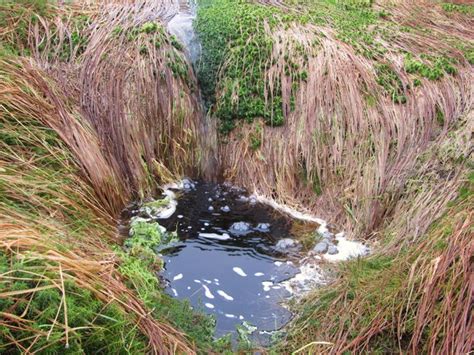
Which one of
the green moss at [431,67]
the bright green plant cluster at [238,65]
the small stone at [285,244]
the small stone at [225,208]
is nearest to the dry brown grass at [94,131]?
→ the bright green plant cluster at [238,65]

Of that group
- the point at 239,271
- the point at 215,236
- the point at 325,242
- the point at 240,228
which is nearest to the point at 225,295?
the point at 239,271

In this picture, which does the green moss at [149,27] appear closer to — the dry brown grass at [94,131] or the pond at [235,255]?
the dry brown grass at [94,131]

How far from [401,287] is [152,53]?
3.32 meters

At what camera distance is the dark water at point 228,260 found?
12.6ft

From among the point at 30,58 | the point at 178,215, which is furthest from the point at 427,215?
the point at 30,58

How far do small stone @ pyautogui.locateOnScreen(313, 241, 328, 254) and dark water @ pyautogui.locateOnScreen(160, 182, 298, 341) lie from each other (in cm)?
25

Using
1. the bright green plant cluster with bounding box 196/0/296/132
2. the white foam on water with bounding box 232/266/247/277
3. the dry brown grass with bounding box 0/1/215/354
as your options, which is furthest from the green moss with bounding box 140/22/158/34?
the white foam on water with bounding box 232/266/247/277

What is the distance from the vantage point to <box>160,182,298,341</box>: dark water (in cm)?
383

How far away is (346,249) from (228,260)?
3.12 feet

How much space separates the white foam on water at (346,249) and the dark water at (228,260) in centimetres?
35

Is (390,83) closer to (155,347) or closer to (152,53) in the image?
(152,53)

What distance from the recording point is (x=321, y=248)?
176 inches

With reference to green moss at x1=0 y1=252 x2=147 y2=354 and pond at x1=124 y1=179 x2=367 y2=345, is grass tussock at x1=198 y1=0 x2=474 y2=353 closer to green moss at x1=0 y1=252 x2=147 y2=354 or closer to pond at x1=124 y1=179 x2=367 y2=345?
pond at x1=124 y1=179 x2=367 y2=345

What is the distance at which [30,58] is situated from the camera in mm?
4988
